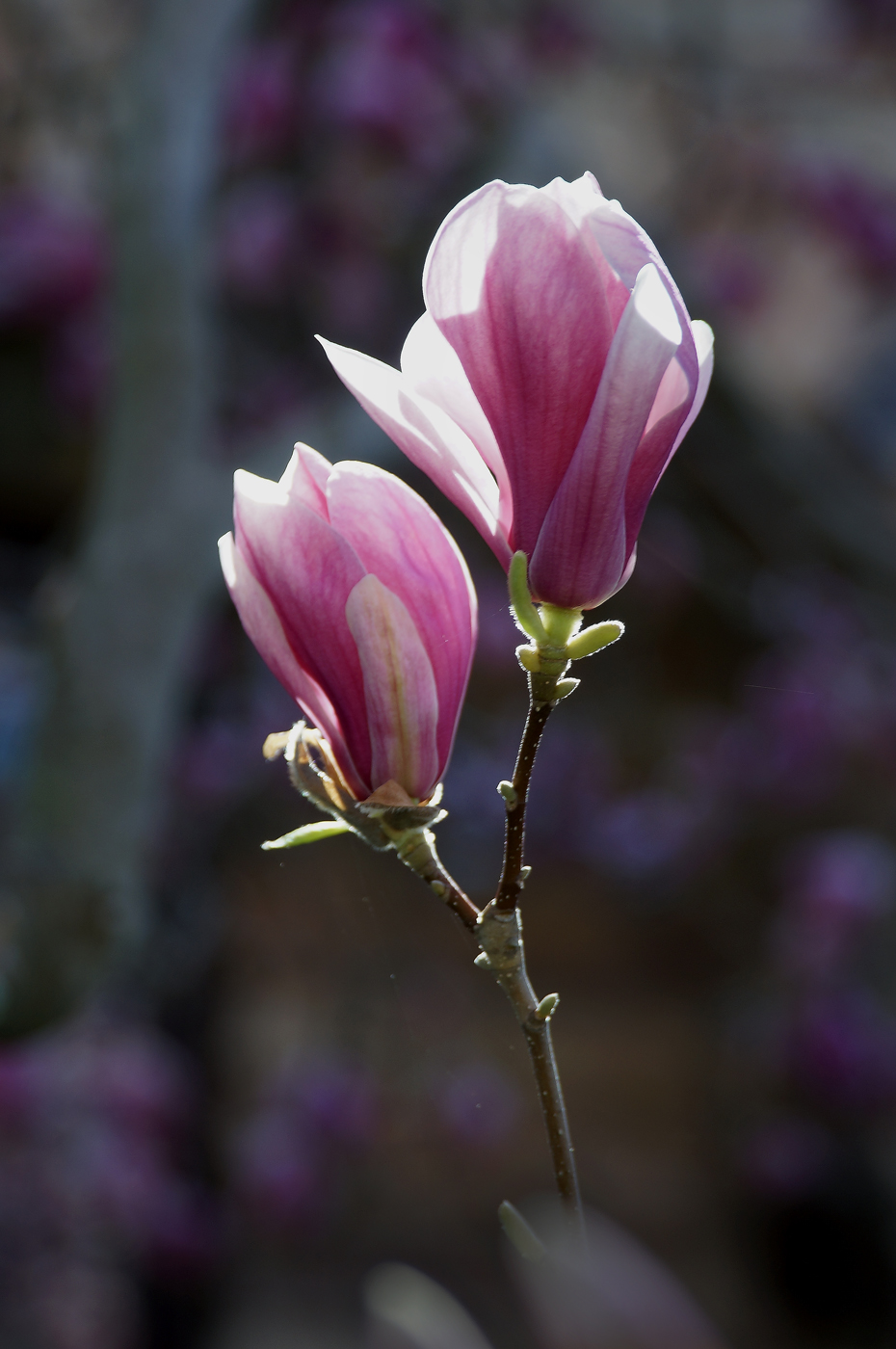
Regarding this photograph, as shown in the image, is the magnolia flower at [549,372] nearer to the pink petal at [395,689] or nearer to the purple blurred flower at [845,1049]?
the pink petal at [395,689]

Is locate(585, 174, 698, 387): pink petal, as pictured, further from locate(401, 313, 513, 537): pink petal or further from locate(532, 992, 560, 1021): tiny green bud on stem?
locate(532, 992, 560, 1021): tiny green bud on stem

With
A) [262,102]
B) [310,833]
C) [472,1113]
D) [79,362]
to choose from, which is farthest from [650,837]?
[310,833]

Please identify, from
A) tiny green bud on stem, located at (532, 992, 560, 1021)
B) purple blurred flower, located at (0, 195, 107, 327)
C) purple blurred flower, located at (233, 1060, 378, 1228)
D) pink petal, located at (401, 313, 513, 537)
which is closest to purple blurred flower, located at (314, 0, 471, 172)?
purple blurred flower, located at (0, 195, 107, 327)

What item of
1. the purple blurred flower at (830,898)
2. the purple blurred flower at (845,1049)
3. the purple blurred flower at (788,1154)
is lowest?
the purple blurred flower at (788,1154)

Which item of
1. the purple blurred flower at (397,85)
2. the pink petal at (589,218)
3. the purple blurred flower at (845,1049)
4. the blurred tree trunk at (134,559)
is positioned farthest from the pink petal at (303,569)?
the purple blurred flower at (845,1049)

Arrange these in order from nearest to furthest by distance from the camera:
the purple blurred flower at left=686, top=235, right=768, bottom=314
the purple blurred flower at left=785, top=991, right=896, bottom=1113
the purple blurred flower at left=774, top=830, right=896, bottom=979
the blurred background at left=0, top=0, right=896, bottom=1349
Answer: the blurred background at left=0, top=0, right=896, bottom=1349
the purple blurred flower at left=774, top=830, right=896, bottom=979
the purple blurred flower at left=785, top=991, right=896, bottom=1113
the purple blurred flower at left=686, top=235, right=768, bottom=314

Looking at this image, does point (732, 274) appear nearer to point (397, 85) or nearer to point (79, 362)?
point (397, 85)
